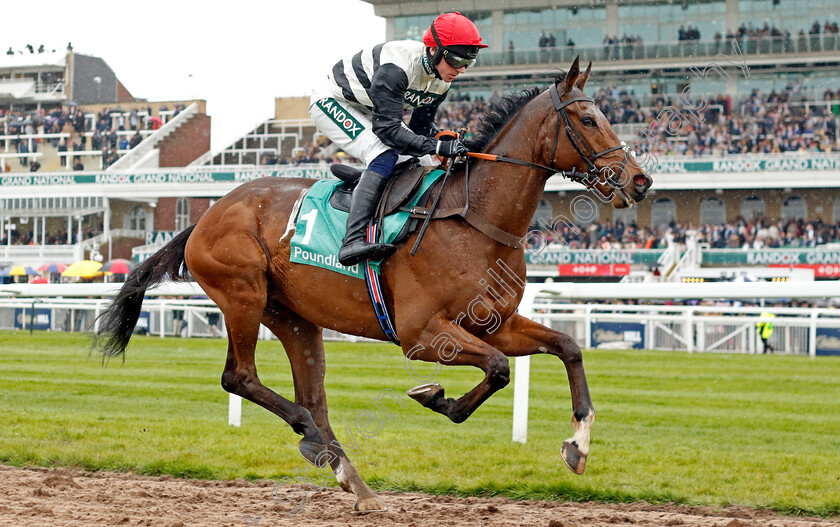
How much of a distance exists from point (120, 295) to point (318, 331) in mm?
1215

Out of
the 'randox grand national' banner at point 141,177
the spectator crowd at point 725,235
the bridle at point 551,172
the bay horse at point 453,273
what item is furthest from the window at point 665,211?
the bridle at point 551,172

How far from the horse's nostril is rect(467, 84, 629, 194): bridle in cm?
7

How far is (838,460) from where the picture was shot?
6070 mm

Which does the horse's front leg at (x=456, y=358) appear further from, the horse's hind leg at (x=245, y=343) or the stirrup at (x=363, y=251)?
the horse's hind leg at (x=245, y=343)

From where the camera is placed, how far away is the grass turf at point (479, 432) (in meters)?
5.34

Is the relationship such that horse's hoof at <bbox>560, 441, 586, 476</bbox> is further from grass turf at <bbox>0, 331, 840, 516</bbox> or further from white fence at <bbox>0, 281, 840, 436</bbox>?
white fence at <bbox>0, 281, 840, 436</bbox>

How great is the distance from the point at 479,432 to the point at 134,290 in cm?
285

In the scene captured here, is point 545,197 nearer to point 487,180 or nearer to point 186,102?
point 186,102

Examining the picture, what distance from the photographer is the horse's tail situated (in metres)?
5.48

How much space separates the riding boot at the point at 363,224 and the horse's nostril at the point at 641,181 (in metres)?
1.12

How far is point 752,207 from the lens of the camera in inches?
1192

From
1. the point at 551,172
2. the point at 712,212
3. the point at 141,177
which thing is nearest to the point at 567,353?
the point at 551,172

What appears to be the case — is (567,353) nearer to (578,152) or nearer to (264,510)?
(578,152)

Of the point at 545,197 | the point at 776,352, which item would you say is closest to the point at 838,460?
the point at 776,352
